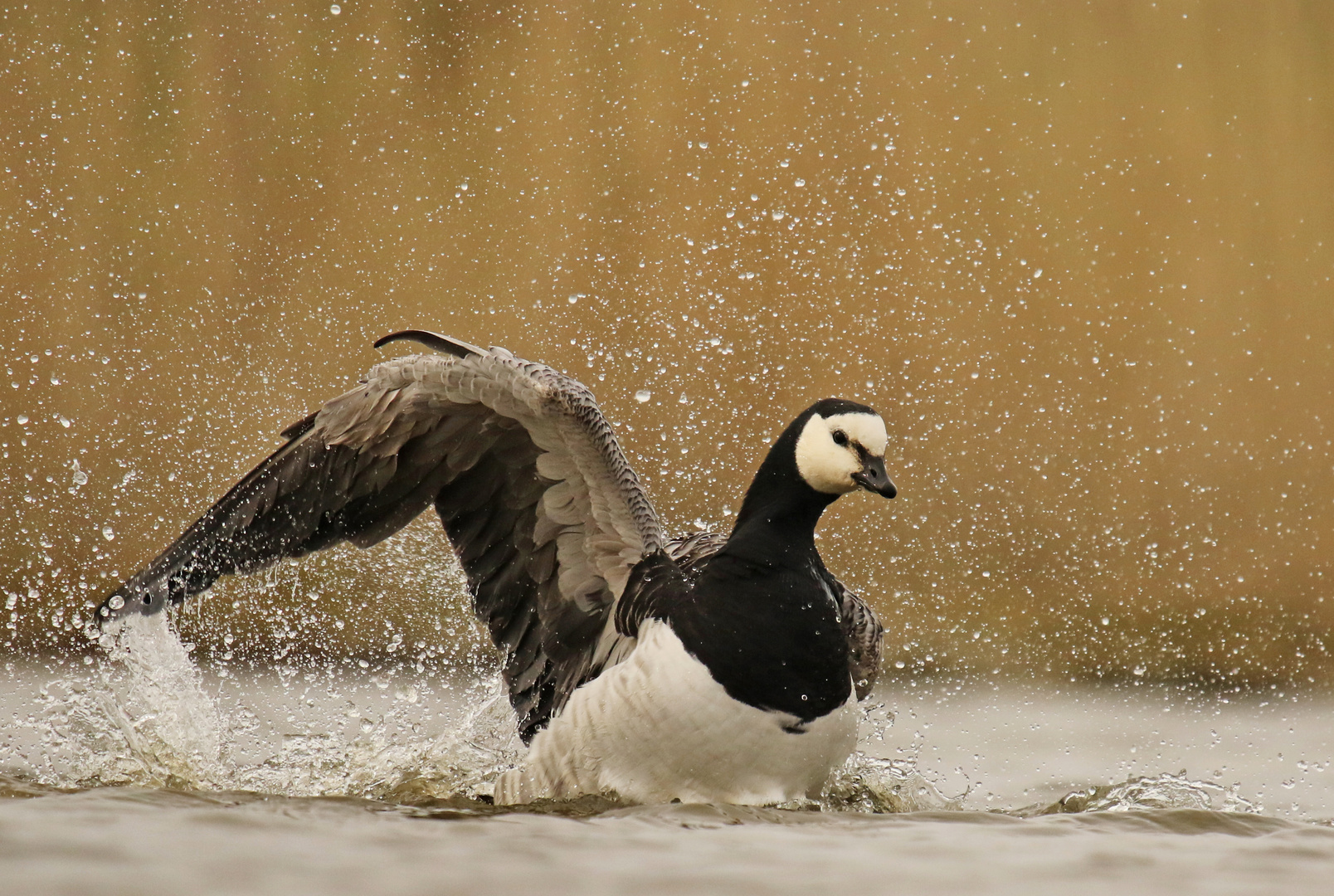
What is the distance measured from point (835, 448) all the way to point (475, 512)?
102 centimetres

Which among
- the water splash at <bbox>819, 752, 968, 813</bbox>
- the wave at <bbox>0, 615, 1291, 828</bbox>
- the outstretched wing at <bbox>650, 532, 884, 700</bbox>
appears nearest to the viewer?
the wave at <bbox>0, 615, 1291, 828</bbox>

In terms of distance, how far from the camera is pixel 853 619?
3730 millimetres

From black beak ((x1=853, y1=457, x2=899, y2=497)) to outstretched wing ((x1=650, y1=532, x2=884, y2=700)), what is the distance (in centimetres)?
39

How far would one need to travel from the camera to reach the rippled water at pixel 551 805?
1.94 meters

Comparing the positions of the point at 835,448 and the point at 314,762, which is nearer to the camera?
the point at 835,448

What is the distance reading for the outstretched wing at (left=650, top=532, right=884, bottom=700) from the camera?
11.9ft

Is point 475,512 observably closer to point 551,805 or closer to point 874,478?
point 551,805

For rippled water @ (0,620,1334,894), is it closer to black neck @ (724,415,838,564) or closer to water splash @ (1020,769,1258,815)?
water splash @ (1020,769,1258,815)

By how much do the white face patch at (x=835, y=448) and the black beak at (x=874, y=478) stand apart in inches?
0.5

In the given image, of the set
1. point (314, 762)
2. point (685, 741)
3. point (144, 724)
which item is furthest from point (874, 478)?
point (144, 724)

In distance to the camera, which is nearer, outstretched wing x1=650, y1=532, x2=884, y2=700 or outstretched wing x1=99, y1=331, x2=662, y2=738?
outstretched wing x1=99, y1=331, x2=662, y2=738

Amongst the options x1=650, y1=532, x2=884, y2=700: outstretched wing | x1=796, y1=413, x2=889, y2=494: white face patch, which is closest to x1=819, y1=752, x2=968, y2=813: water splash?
x1=650, y1=532, x2=884, y2=700: outstretched wing

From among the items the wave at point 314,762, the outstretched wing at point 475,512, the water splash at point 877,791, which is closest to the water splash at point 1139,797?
the wave at point 314,762

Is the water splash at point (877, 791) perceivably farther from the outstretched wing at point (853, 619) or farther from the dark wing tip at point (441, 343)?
the dark wing tip at point (441, 343)
